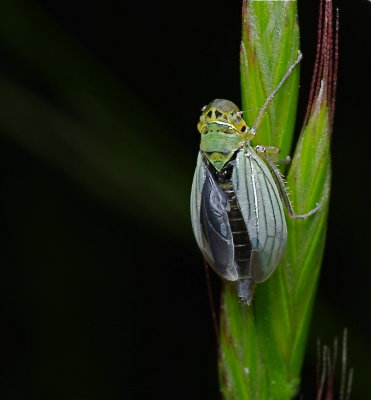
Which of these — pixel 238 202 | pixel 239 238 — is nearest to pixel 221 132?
pixel 238 202

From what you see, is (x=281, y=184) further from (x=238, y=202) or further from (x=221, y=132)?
(x=221, y=132)

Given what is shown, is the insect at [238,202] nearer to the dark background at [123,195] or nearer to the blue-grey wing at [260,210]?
the blue-grey wing at [260,210]

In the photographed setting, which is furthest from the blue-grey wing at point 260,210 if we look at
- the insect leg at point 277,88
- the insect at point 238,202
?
the insect leg at point 277,88

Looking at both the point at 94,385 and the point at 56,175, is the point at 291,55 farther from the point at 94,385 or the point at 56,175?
the point at 94,385

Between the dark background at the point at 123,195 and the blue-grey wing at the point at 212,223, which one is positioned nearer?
the blue-grey wing at the point at 212,223

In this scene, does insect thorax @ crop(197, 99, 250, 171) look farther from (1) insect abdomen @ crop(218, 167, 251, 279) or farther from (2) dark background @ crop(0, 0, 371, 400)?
(2) dark background @ crop(0, 0, 371, 400)

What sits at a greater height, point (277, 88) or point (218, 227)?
point (277, 88)

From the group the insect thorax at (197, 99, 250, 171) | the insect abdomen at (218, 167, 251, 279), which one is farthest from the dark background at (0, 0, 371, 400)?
the insect abdomen at (218, 167, 251, 279)
